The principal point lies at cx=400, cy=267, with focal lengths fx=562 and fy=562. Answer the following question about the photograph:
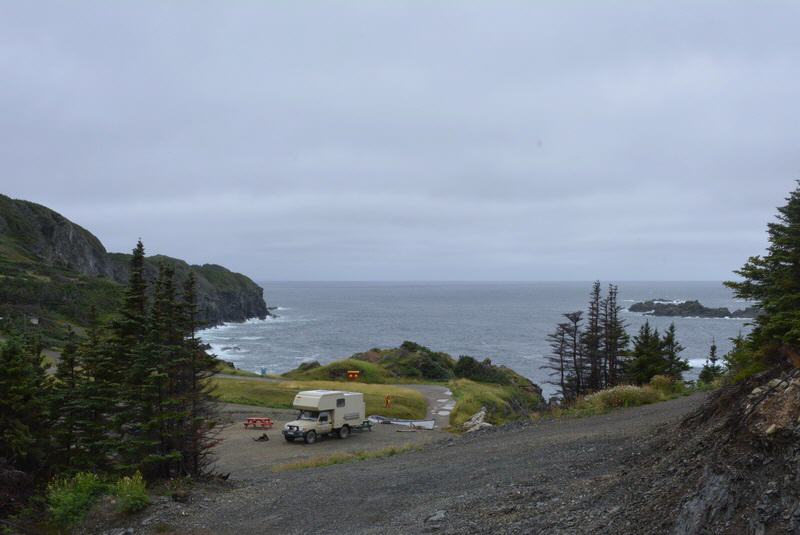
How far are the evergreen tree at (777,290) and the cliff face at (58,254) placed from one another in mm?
81612

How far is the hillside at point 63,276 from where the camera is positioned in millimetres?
75688

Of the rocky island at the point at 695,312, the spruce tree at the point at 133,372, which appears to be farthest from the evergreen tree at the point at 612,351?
the rocky island at the point at 695,312

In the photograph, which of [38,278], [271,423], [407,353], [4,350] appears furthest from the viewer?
[38,278]

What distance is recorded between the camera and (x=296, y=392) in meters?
46.3

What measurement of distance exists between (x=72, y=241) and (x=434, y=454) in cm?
12711

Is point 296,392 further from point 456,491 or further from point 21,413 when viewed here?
point 456,491

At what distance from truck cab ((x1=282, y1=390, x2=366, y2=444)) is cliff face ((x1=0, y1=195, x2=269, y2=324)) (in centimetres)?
6026

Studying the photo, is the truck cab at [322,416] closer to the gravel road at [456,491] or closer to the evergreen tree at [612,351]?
the gravel road at [456,491]

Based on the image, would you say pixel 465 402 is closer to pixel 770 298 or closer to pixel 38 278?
pixel 770 298

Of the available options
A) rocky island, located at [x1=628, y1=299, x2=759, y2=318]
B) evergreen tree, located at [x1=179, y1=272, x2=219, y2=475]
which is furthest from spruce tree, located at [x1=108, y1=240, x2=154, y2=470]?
rocky island, located at [x1=628, y1=299, x2=759, y2=318]

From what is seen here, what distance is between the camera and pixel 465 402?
40.0 meters

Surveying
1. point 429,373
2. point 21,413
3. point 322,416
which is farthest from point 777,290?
point 429,373

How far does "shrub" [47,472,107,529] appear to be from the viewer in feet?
45.3

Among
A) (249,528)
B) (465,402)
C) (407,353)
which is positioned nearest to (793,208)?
(249,528)
